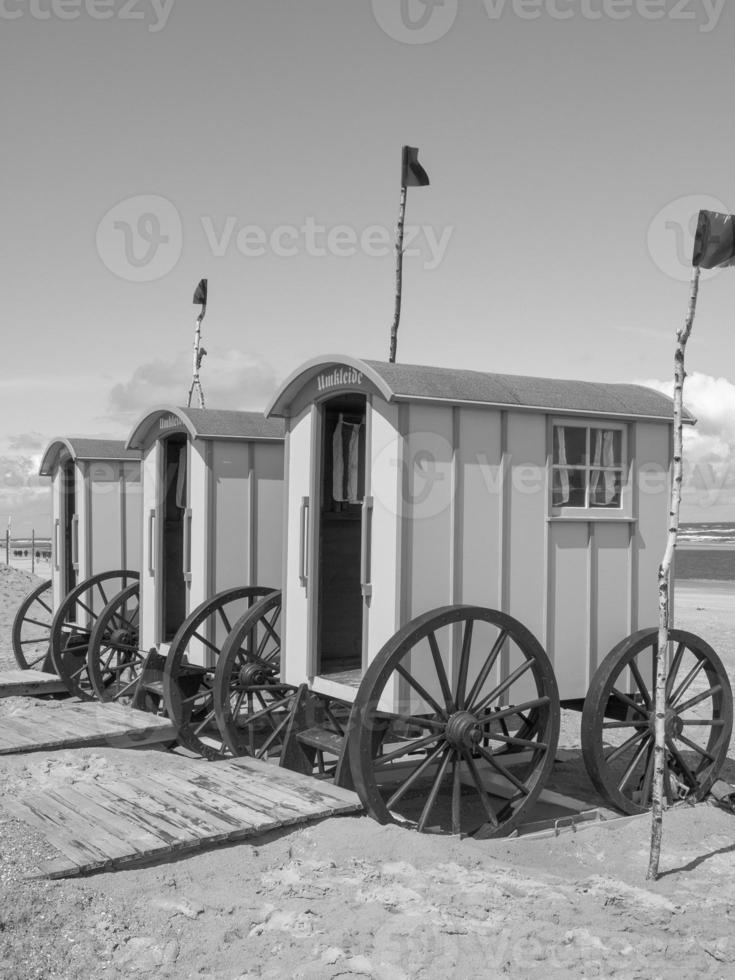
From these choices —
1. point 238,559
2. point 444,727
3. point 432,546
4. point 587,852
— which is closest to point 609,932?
point 587,852

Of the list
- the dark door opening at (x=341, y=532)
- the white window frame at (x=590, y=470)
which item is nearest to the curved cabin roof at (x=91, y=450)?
the dark door opening at (x=341, y=532)

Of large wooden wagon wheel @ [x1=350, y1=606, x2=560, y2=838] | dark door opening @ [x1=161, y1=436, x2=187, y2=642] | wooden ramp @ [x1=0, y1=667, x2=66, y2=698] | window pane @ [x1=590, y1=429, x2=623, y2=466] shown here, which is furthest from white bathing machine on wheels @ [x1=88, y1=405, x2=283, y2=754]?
window pane @ [x1=590, y1=429, x2=623, y2=466]

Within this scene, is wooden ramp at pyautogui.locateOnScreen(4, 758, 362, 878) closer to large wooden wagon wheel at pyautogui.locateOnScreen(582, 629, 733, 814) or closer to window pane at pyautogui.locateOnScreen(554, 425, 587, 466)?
large wooden wagon wheel at pyautogui.locateOnScreen(582, 629, 733, 814)

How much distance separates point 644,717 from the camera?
24.3 ft

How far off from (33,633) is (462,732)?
13.0 meters

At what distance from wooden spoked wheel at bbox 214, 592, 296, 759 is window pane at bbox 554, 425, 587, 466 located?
2.57 m

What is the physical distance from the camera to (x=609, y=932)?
4.82m

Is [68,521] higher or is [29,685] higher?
[68,521]

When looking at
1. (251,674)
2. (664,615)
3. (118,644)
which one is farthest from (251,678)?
(664,615)

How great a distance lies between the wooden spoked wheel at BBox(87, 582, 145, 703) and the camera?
10.3m

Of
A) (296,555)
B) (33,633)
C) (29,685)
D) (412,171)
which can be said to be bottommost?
(33,633)

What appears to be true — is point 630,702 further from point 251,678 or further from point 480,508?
point 251,678

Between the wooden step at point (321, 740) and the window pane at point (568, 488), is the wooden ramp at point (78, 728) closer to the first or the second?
the wooden step at point (321, 740)

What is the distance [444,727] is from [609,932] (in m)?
1.81
